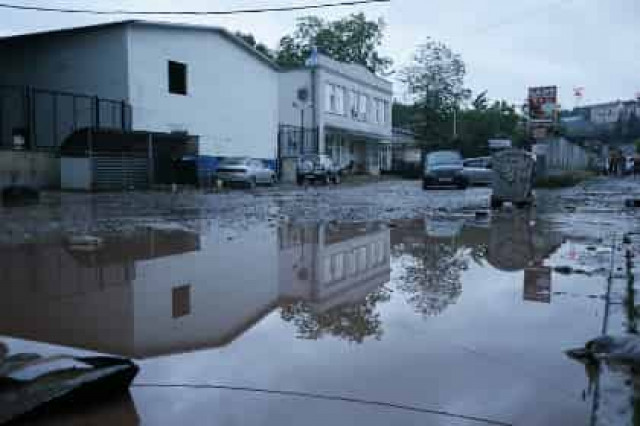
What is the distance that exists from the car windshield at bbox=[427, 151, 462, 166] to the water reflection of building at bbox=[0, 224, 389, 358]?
21.2 m

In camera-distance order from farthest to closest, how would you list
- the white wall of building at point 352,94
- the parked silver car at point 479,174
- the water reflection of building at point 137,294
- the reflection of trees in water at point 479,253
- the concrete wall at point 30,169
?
the white wall of building at point 352,94
the parked silver car at point 479,174
the concrete wall at point 30,169
the reflection of trees in water at point 479,253
the water reflection of building at point 137,294

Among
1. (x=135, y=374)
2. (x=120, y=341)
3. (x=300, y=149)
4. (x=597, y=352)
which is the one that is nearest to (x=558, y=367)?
(x=597, y=352)

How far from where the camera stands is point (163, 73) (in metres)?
27.5

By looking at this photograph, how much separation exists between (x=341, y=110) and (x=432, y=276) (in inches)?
1538

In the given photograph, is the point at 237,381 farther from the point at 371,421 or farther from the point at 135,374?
the point at 371,421

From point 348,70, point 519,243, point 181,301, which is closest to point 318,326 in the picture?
point 181,301

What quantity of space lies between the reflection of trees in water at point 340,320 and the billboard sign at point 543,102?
17.7 meters

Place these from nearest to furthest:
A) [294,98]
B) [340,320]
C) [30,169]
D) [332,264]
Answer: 1. [340,320]
2. [332,264]
3. [30,169]
4. [294,98]

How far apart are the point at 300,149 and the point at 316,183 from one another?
19.5 feet

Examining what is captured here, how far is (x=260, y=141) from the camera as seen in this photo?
3462 centimetres

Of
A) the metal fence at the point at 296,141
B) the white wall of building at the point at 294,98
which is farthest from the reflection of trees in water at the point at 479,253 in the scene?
the white wall of building at the point at 294,98

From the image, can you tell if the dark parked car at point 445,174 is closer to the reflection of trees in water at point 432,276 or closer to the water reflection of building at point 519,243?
the water reflection of building at point 519,243

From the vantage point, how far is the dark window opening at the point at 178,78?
28812 mm

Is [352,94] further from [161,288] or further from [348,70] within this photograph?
[161,288]
